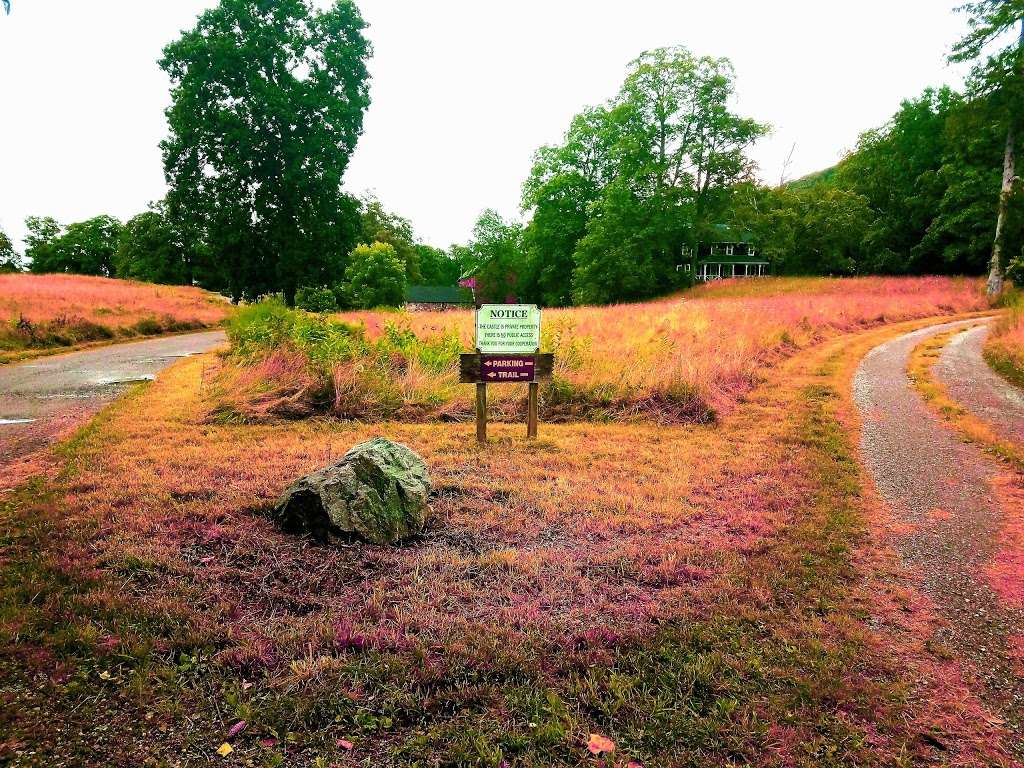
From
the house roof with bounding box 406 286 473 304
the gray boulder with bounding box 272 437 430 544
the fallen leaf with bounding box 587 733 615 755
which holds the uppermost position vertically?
the house roof with bounding box 406 286 473 304

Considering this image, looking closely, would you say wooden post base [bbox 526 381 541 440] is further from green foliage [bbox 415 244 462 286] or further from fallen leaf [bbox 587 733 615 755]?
green foliage [bbox 415 244 462 286]

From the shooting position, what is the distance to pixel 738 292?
123 feet

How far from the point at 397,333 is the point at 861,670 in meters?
8.87

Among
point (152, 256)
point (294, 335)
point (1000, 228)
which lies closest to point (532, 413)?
point (294, 335)

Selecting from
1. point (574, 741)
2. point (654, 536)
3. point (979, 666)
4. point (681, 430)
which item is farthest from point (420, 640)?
point (681, 430)

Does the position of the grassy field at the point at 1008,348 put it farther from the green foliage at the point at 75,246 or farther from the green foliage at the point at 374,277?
the green foliage at the point at 75,246

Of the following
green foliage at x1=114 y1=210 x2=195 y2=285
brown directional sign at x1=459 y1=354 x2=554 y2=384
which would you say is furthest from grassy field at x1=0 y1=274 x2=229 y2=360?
green foliage at x1=114 y1=210 x2=195 y2=285

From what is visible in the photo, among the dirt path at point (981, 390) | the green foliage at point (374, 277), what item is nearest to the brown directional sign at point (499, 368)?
the dirt path at point (981, 390)

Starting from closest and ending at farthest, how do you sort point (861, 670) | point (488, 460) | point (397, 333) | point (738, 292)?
point (861, 670) → point (488, 460) → point (397, 333) → point (738, 292)

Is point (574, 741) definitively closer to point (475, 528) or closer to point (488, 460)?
point (475, 528)

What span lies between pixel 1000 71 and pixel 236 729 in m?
34.2

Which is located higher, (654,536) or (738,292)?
(738,292)

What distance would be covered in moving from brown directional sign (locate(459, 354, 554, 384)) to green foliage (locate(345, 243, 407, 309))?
43.3 m

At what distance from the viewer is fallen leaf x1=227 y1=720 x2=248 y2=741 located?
240 cm
